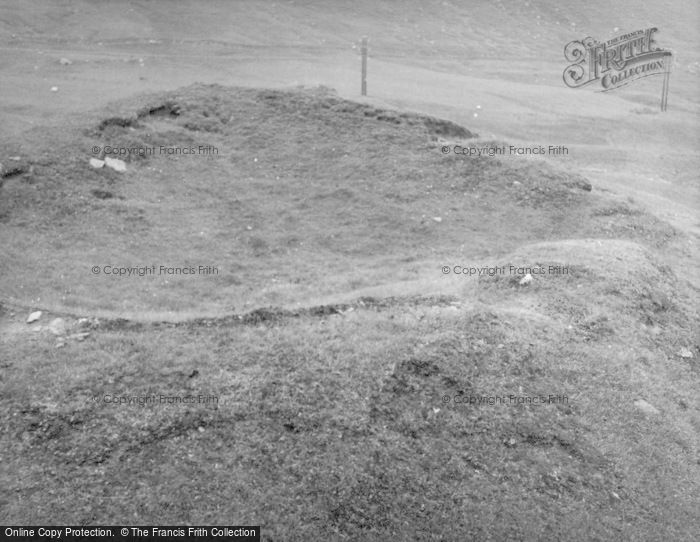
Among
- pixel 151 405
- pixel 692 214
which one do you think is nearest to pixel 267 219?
pixel 151 405

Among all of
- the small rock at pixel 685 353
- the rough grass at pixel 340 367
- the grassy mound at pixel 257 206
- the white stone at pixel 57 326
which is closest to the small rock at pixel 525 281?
the rough grass at pixel 340 367

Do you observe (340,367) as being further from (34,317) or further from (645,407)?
(34,317)

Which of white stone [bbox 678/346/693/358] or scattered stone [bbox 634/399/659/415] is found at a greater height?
white stone [bbox 678/346/693/358]

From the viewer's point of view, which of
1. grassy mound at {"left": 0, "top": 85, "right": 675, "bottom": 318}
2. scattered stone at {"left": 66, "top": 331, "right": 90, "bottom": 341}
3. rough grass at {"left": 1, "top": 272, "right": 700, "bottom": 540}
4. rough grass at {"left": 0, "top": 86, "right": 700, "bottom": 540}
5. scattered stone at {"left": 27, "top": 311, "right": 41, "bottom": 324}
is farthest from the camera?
grassy mound at {"left": 0, "top": 85, "right": 675, "bottom": 318}

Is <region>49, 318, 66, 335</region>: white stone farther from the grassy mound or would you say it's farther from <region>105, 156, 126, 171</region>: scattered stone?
<region>105, 156, 126, 171</region>: scattered stone

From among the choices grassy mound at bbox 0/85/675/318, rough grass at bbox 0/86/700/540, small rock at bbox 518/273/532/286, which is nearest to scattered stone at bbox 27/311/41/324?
rough grass at bbox 0/86/700/540

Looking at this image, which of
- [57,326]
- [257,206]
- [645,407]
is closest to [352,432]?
[645,407]
